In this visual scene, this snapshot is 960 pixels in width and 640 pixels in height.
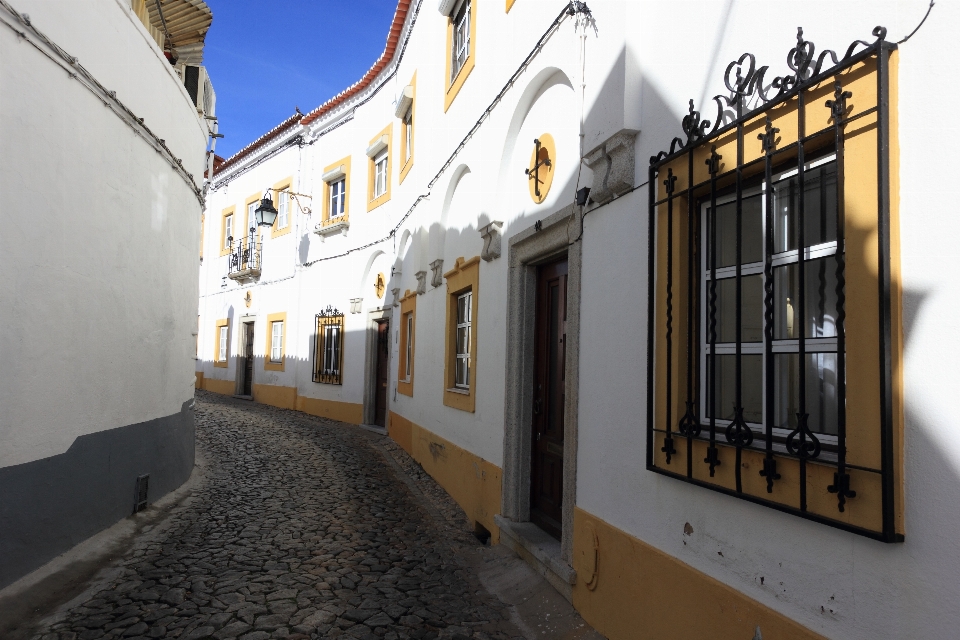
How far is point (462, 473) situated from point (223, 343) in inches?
610

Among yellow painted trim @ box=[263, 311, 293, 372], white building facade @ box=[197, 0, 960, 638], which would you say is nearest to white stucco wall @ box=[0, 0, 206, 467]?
white building facade @ box=[197, 0, 960, 638]

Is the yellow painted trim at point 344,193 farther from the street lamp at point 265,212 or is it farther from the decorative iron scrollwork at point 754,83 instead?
the decorative iron scrollwork at point 754,83

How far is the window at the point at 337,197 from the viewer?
50.1 feet

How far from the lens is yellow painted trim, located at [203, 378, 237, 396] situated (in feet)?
64.1

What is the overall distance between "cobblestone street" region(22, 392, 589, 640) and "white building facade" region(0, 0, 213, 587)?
617mm

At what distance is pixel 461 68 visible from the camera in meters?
7.87

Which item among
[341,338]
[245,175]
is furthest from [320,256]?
[245,175]

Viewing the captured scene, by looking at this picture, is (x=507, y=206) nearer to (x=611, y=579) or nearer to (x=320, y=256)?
(x=611, y=579)

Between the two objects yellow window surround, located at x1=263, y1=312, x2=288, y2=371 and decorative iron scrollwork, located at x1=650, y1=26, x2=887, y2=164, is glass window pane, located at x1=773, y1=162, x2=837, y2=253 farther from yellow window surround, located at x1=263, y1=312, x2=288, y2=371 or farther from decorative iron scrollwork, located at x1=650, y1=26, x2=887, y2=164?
yellow window surround, located at x1=263, y1=312, x2=288, y2=371

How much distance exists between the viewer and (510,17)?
6164 millimetres

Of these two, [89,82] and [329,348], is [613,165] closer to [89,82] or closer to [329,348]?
[89,82]

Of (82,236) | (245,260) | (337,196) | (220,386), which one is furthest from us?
(220,386)

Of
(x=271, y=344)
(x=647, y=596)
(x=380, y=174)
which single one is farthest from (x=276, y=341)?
(x=647, y=596)

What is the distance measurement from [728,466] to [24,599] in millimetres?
4114
